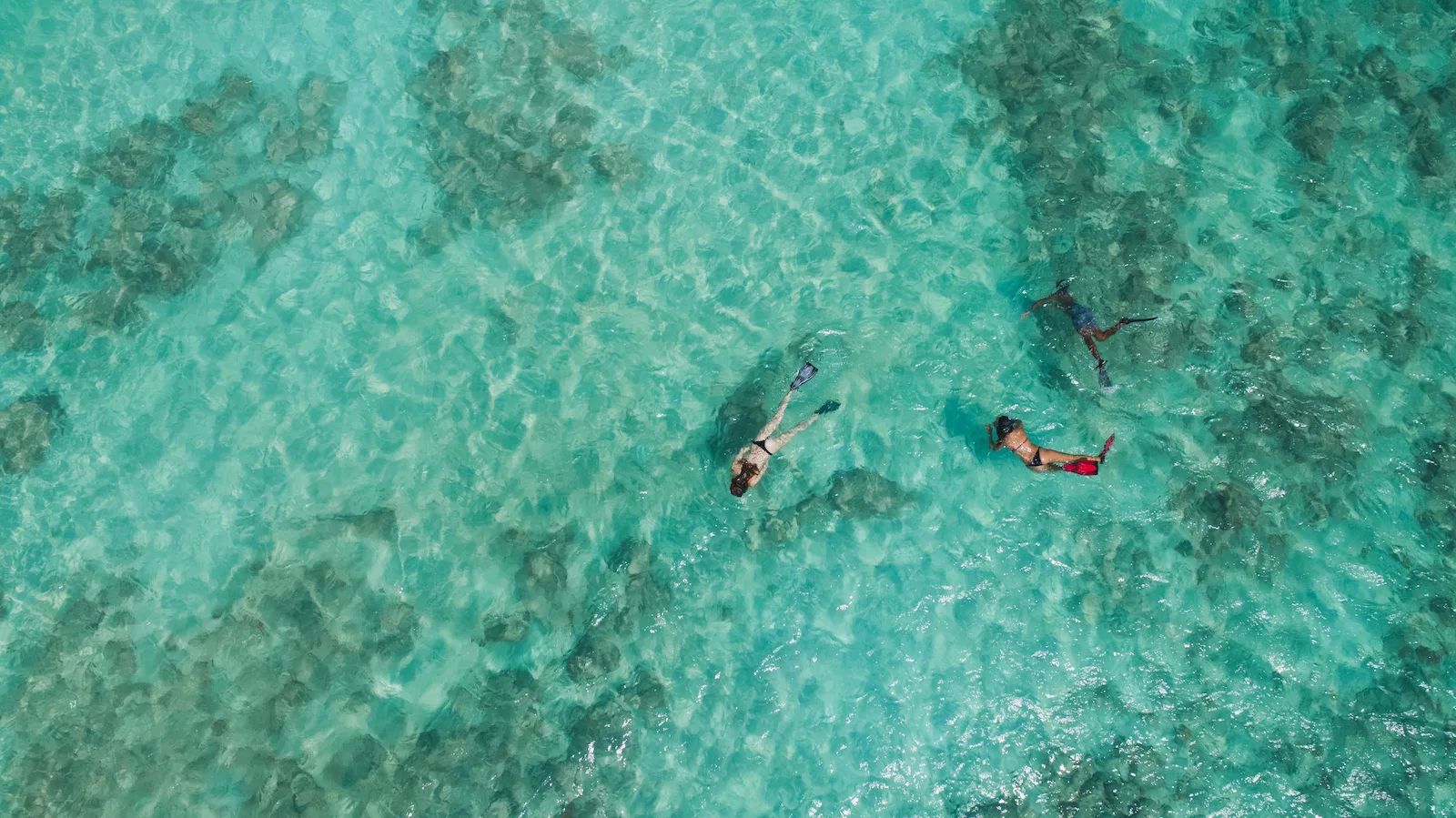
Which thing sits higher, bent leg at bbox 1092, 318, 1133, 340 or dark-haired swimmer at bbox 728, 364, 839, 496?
bent leg at bbox 1092, 318, 1133, 340

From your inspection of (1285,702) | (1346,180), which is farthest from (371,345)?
(1346,180)

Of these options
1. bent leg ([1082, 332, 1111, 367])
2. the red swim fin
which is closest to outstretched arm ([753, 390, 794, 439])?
the red swim fin

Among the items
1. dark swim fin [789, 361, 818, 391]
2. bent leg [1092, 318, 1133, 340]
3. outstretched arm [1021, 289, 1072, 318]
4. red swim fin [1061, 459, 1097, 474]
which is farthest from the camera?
outstretched arm [1021, 289, 1072, 318]

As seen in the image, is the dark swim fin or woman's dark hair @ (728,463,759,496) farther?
the dark swim fin

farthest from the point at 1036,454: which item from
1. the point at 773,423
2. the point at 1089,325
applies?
the point at 773,423

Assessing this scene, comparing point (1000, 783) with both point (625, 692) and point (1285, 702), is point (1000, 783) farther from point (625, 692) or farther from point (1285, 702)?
point (625, 692)

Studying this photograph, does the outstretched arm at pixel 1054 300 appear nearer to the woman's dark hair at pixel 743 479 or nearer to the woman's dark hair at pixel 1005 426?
the woman's dark hair at pixel 1005 426

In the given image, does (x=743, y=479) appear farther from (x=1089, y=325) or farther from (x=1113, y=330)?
(x=1113, y=330)

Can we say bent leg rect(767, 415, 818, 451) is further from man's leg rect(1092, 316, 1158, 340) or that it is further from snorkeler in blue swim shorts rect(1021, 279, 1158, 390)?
man's leg rect(1092, 316, 1158, 340)
